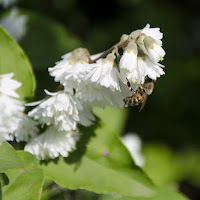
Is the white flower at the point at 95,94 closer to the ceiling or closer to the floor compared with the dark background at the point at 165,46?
closer to the floor

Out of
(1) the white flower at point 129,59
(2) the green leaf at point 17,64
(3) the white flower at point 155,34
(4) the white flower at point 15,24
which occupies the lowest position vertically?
(1) the white flower at point 129,59

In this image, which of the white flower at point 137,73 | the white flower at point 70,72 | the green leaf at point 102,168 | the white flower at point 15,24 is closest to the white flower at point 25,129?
the green leaf at point 102,168

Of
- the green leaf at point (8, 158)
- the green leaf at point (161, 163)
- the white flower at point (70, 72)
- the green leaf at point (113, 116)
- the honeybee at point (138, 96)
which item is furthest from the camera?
the green leaf at point (161, 163)

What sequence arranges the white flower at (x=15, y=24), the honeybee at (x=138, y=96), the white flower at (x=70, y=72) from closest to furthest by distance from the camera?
the white flower at (x=70, y=72) → the honeybee at (x=138, y=96) → the white flower at (x=15, y=24)

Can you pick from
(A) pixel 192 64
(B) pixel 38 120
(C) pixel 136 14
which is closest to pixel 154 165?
(A) pixel 192 64

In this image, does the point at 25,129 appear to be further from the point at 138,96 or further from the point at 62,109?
the point at 138,96

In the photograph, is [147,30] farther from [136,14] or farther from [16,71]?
[136,14]

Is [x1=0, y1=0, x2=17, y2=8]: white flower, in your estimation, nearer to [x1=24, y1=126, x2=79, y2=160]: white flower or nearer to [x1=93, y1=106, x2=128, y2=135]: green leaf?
[x1=93, y1=106, x2=128, y2=135]: green leaf

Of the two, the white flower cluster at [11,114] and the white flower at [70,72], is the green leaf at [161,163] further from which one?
the white flower at [70,72]
